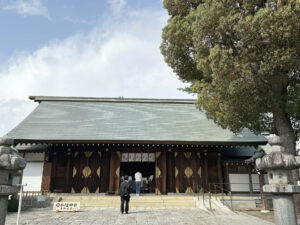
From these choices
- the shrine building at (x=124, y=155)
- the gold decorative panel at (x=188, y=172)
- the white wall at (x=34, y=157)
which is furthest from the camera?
the white wall at (x=34, y=157)

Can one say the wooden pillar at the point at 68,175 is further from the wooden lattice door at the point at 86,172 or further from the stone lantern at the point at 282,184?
the stone lantern at the point at 282,184

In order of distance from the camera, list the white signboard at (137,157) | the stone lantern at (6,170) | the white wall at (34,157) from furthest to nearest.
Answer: the white signboard at (137,157) < the white wall at (34,157) < the stone lantern at (6,170)

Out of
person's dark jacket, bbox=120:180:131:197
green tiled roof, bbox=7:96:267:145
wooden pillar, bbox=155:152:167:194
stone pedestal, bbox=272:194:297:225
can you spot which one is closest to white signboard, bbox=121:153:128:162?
green tiled roof, bbox=7:96:267:145

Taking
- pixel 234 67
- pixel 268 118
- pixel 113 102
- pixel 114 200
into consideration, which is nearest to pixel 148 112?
pixel 113 102

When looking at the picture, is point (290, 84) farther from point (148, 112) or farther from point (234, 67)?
point (148, 112)

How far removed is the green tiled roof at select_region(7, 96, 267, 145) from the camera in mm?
13062

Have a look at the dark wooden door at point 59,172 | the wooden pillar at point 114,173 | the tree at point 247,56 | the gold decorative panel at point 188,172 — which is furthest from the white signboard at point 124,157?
the tree at point 247,56

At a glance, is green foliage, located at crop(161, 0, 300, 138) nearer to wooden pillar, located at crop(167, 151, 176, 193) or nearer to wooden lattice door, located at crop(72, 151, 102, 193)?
wooden pillar, located at crop(167, 151, 176, 193)

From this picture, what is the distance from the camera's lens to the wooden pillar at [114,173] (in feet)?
42.7

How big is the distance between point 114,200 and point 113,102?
9.75m

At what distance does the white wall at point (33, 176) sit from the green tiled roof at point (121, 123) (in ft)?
6.50

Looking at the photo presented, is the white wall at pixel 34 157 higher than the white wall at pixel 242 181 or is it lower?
higher

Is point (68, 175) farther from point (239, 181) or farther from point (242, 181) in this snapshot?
point (242, 181)

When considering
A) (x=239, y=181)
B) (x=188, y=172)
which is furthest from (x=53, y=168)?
(x=239, y=181)
